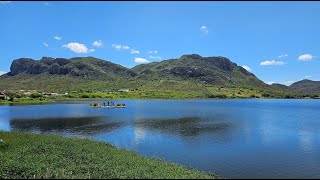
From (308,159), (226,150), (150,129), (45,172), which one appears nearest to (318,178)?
(308,159)

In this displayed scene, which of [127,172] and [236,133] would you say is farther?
[236,133]

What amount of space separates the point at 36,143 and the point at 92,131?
114ft

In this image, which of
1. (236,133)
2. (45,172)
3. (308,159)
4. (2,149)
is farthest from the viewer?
(236,133)

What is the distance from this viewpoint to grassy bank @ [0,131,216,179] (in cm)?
4109

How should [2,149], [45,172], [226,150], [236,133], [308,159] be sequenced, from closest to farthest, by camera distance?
[45,172], [2,149], [308,159], [226,150], [236,133]

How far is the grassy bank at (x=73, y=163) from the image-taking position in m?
41.1

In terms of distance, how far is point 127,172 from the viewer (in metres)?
41.6

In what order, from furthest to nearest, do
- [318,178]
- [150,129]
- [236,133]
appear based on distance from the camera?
[150,129] < [236,133] < [318,178]

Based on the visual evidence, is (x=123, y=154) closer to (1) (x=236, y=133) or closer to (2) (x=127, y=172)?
(2) (x=127, y=172)

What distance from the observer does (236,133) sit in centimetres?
9212

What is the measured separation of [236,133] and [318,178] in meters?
45.3

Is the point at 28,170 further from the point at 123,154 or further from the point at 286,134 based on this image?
the point at 286,134

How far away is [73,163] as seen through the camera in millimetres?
46656

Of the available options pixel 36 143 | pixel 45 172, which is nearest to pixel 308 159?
pixel 45 172
